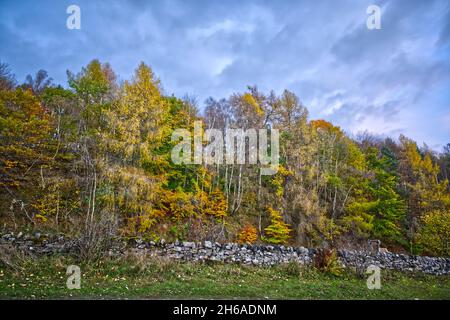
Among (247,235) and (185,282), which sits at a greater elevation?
(247,235)

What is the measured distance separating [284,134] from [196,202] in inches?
363

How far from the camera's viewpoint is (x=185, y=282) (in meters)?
9.80

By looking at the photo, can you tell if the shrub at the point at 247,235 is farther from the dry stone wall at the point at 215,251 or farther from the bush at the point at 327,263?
the bush at the point at 327,263

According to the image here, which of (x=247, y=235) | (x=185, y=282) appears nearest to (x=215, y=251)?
(x=185, y=282)

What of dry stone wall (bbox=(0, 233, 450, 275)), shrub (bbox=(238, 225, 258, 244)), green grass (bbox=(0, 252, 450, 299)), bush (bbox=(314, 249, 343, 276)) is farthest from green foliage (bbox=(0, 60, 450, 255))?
bush (bbox=(314, 249, 343, 276))

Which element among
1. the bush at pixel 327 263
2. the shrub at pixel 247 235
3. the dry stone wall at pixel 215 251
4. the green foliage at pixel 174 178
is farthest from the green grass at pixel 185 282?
the shrub at pixel 247 235

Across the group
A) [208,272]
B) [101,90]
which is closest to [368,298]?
[208,272]

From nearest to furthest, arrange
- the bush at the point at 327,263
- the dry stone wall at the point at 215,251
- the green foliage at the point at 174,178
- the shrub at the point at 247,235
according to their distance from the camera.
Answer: the dry stone wall at the point at 215,251, the bush at the point at 327,263, the green foliage at the point at 174,178, the shrub at the point at 247,235

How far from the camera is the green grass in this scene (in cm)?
809

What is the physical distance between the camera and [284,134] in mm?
21266

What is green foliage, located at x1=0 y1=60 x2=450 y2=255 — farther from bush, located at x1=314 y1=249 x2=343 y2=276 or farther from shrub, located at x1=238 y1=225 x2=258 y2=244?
bush, located at x1=314 y1=249 x2=343 y2=276

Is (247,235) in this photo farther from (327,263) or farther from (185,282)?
(185,282)

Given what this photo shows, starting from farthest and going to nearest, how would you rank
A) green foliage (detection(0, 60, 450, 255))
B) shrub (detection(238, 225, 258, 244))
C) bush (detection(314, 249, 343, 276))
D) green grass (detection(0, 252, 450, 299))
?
shrub (detection(238, 225, 258, 244)) < green foliage (detection(0, 60, 450, 255)) < bush (detection(314, 249, 343, 276)) < green grass (detection(0, 252, 450, 299))

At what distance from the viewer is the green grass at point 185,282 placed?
26.6 feet
